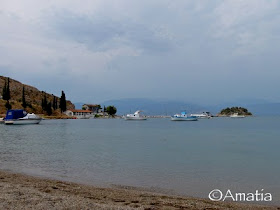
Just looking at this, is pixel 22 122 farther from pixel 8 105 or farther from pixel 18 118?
pixel 8 105

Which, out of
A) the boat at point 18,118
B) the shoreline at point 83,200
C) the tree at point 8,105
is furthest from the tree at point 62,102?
the shoreline at point 83,200

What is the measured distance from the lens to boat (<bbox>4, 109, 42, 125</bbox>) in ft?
336

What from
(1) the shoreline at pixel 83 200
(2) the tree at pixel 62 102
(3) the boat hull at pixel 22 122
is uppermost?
(2) the tree at pixel 62 102

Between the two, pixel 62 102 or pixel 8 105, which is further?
pixel 62 102

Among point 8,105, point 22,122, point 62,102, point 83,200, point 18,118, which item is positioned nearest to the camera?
point 83,200

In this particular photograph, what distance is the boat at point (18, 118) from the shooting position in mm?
102562

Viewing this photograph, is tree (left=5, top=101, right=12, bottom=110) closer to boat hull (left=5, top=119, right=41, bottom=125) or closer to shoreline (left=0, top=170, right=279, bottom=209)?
boat hull (left=5, top=119, right=41, bottom=125)

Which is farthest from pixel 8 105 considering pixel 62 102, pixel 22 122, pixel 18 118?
pixel 18 118

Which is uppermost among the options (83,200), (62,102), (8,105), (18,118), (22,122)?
(62,102)

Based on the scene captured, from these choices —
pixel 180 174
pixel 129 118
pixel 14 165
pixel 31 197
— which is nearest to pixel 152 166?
pixel 180 174

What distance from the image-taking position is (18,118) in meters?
104

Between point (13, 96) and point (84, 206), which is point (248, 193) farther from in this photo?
point (13, 96)

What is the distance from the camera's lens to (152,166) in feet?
75.1

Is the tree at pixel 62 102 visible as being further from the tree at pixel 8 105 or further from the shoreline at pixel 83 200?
the shoreline at pixel 83 200
